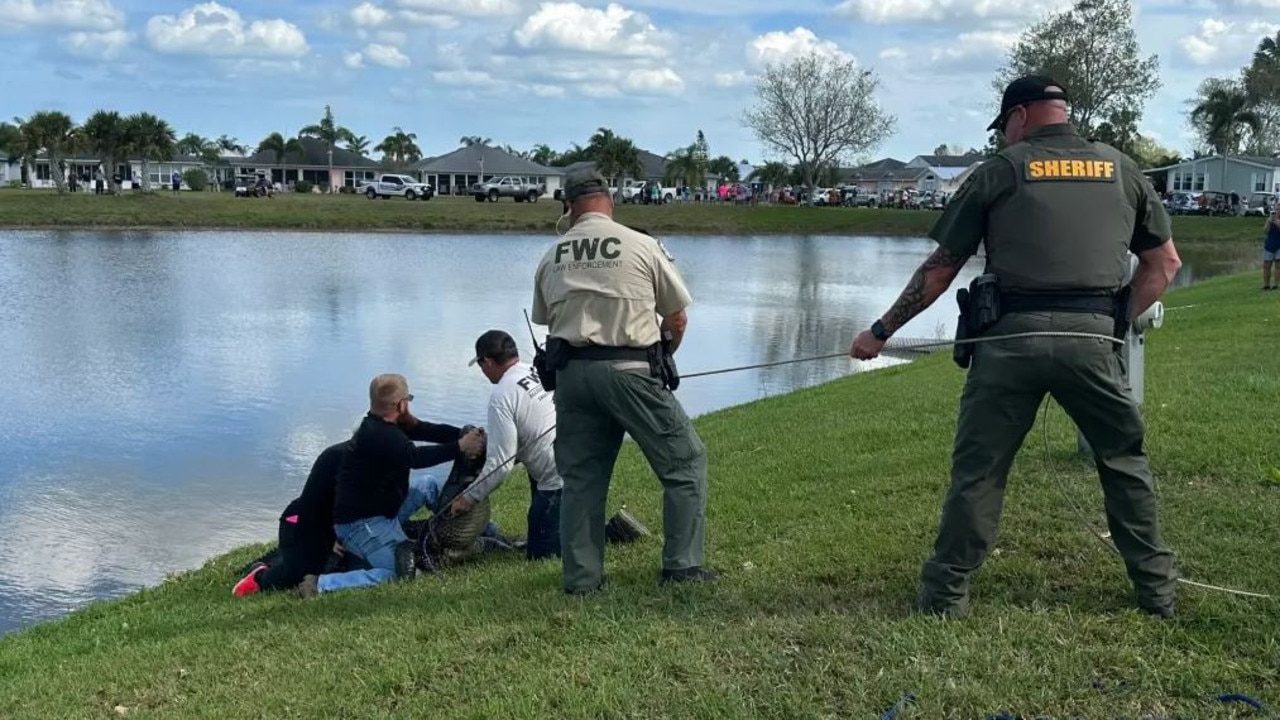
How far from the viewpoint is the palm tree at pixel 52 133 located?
74.0m

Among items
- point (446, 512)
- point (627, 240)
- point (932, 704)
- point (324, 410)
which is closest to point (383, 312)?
point (324, 410)

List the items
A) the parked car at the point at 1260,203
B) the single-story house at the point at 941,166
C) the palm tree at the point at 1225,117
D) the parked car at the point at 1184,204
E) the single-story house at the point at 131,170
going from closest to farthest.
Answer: the parked car at the point at 1260,203 → the parked car at the point at 1184,204 → the palm tree at the point at 1225,117 → the single-story house at the point at 131,170 → the single-story house at the point at 941,166

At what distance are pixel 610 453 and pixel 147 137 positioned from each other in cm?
7906

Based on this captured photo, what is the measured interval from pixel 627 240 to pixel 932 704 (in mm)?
2298

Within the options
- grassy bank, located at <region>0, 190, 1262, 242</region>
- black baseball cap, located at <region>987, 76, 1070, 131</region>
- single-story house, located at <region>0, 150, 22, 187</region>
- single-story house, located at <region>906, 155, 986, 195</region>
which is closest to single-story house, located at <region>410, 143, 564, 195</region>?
grassy bank, located at <region>0, 190, 1262, 242</region>

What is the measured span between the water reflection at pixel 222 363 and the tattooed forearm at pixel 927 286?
6396mm

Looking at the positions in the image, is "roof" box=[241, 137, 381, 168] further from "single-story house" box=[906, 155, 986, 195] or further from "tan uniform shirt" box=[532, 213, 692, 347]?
"tan uniform shirt" box=[532, 213, 692, 347]

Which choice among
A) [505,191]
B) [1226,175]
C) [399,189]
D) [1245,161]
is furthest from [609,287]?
[1226,175]

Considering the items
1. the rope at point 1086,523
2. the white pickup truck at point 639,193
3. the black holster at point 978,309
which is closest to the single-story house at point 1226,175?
the white pickup truck at point 639,193

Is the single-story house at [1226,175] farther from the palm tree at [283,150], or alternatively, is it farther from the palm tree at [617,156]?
the palm tree at [283,150]

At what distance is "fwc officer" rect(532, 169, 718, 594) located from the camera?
4.91 m

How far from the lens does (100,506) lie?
10422 millimetres

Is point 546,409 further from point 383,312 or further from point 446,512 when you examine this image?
point 383,312

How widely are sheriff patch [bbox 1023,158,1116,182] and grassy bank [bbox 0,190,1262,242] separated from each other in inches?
1917
